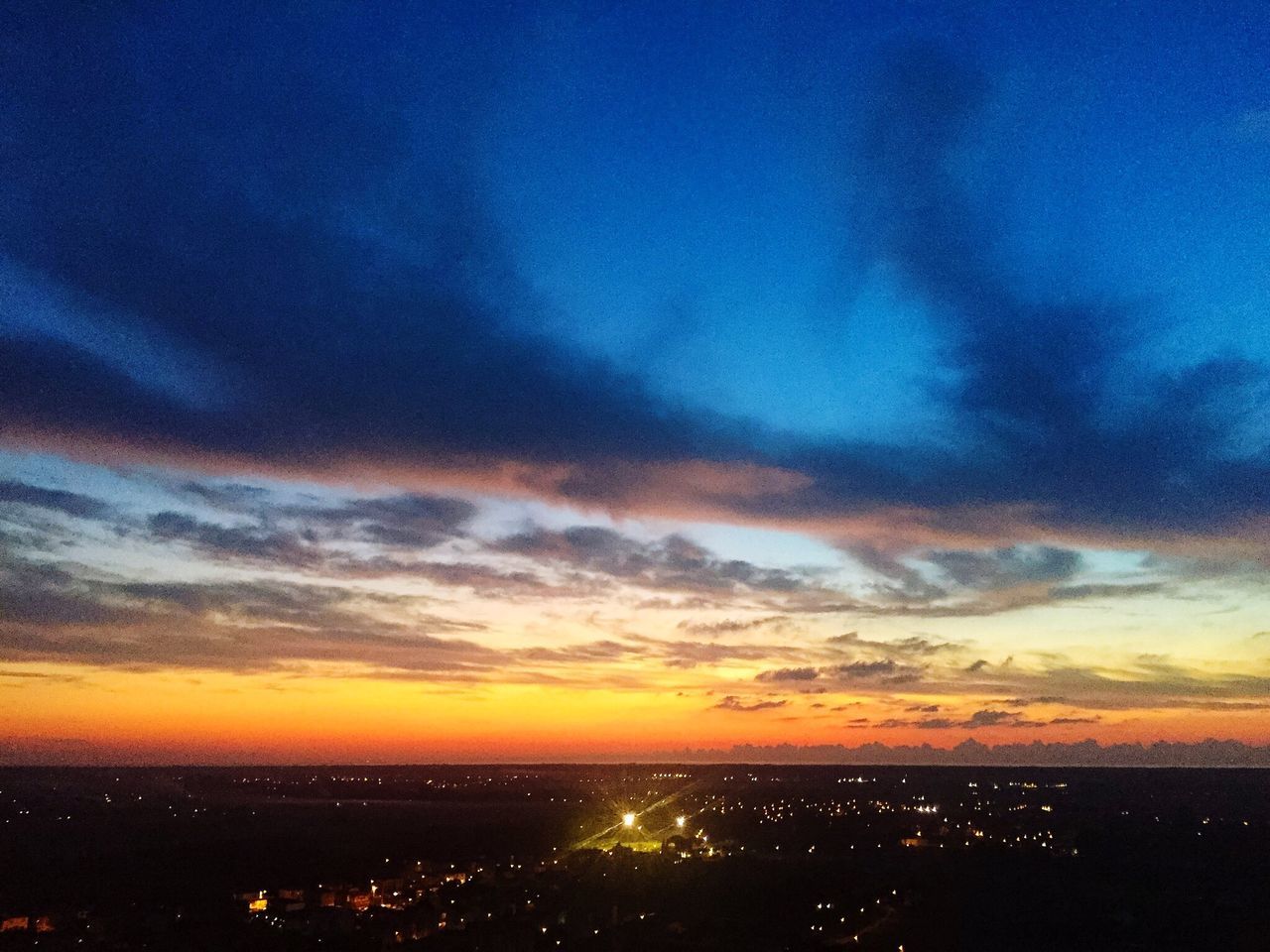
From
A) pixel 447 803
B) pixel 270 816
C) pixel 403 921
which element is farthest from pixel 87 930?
pixel 447 803

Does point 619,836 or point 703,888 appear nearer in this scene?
point 703,888

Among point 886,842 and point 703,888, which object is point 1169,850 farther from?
point 703,888

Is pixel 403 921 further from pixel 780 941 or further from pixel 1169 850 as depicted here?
pixel 1169 850

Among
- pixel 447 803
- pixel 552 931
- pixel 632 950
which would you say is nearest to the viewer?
pixel 632 950

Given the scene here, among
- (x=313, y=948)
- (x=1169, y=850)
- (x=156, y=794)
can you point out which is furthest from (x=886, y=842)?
(x=156, y=794)

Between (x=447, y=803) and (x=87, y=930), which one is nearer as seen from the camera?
(x=87, y=930)

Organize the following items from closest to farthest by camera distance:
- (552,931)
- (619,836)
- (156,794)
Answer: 1. (552,931)
2. (619,836)
3. (156,794)
